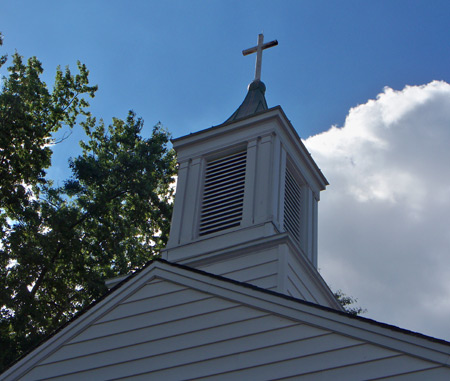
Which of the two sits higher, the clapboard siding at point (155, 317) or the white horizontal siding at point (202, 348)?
the clapboard siding at point (155, 317)

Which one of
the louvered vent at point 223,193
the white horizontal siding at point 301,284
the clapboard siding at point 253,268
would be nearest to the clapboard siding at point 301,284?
the white horizontal siding at point 301,284

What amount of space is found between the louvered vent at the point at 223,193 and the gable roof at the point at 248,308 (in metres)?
3.73

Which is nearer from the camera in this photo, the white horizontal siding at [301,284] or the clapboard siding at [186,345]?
the clapboard siding at [186,345]

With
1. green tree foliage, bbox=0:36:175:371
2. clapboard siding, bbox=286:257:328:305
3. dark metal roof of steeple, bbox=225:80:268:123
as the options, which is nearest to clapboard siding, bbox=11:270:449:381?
clapboard siding, bbox=286:257:328:305

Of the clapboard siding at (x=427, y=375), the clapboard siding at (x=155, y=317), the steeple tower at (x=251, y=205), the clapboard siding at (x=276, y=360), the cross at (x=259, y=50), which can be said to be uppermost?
the cross at (x=259, y=50)

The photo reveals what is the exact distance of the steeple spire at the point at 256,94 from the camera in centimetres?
1523

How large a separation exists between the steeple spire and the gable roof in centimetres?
581

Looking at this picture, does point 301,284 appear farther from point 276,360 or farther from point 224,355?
point 276,360

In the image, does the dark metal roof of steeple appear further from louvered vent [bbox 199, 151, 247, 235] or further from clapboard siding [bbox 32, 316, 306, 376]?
clapboard siding [bbox 32, 316, 306, 376]

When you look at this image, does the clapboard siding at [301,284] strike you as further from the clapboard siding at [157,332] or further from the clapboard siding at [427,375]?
the clapboard siding at [427,375]

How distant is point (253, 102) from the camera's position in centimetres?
1572

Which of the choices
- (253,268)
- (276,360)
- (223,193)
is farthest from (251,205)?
(276,360)

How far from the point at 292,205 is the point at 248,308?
5.75 meters

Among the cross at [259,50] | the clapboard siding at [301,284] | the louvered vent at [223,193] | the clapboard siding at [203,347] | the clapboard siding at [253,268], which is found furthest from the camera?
the cross at [259,50]
